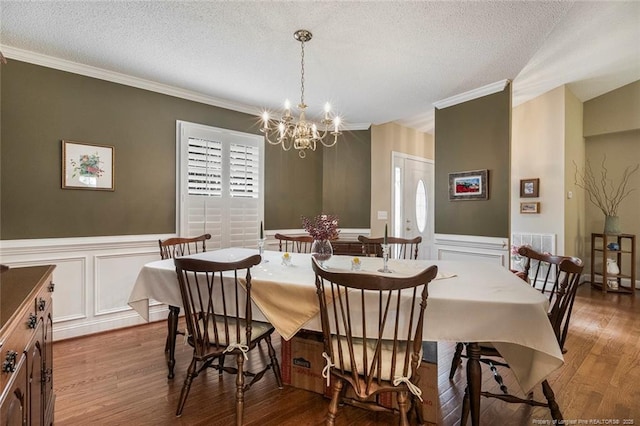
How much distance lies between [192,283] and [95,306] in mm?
1865

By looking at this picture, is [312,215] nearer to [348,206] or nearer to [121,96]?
[348,206]

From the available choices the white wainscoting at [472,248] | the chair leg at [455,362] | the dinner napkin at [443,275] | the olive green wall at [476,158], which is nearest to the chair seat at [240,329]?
the dinner napkin at [443,275]

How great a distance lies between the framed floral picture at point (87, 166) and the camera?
3.08 m

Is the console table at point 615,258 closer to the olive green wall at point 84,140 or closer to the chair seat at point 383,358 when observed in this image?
the chair seat at point 383,358

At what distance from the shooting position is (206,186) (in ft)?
12.9

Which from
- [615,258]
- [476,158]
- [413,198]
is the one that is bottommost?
[615,258]

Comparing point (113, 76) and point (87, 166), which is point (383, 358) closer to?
point (87, 166)

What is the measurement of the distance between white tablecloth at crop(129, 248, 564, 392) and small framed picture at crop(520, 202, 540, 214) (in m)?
3.44

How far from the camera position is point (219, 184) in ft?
13.3

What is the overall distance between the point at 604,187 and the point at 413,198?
3105mm

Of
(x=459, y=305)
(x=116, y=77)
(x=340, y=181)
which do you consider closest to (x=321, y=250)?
(x=459, y=305)

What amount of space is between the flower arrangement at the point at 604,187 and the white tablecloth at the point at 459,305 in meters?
4.53

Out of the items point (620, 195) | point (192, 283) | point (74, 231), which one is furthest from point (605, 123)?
point (74, 231)

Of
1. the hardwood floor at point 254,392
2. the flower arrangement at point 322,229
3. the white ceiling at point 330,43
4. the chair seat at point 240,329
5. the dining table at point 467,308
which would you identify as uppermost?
the white ceiling at point 330,43
